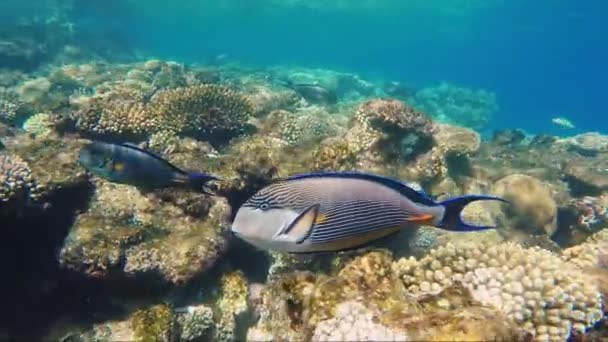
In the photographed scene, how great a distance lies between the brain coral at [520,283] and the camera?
3426 millimetres

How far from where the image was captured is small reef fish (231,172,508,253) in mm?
2066

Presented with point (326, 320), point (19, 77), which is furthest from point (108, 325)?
point (19, 77)

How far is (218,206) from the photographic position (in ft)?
16.9

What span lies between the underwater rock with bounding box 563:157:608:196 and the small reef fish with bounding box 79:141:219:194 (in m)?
8.79

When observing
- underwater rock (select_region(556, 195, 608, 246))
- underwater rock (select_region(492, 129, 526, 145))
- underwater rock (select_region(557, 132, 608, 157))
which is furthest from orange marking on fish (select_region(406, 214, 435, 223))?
underwater rock (select_region(492, 129, 526, 145))

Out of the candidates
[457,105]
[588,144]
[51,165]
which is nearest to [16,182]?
[51,165]

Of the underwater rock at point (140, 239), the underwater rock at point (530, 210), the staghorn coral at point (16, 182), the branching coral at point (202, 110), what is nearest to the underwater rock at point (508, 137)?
the underwater rock at point (530, 210)

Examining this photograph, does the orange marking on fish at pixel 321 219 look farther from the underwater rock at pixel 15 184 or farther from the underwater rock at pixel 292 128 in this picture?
the underwater rock at pixel 292 128

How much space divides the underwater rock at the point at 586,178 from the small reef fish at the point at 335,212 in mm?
8674

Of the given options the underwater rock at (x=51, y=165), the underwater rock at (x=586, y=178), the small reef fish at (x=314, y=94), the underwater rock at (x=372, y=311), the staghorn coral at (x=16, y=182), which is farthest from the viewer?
the small reef fish at (x=314, y=94)

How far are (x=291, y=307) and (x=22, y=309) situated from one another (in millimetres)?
3163

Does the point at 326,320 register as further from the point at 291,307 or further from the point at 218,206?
the point at 218,206

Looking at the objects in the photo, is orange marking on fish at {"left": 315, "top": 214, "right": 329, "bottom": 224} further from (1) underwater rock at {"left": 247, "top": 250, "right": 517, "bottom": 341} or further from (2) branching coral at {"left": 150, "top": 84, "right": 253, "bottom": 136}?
(2) branching coral at {"left": 150, "top": 84, "right": 253, "bottom": 136}

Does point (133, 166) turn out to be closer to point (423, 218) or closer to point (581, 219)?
point (423, 218)
